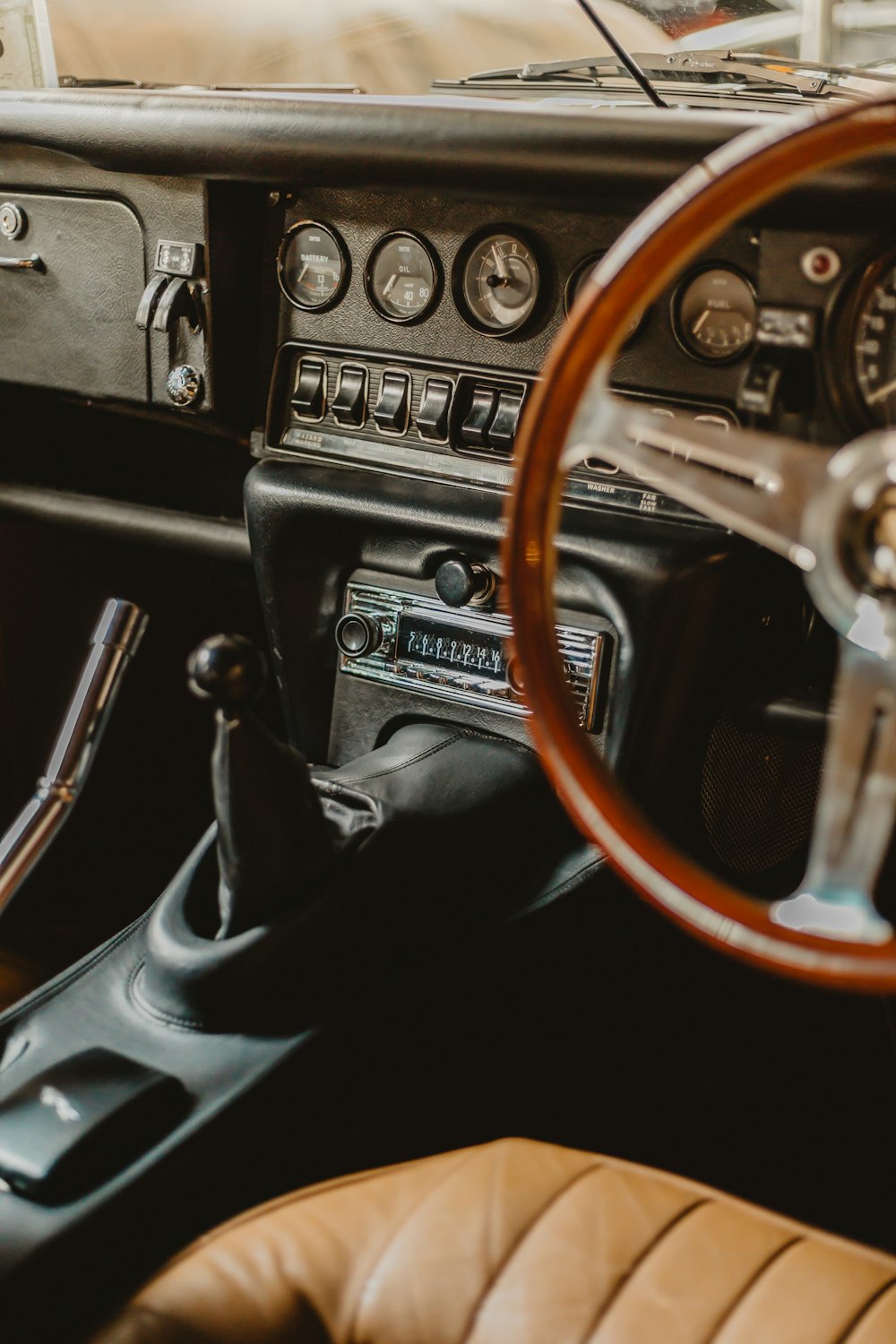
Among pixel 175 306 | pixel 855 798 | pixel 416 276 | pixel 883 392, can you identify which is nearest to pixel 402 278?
pixel 416 276

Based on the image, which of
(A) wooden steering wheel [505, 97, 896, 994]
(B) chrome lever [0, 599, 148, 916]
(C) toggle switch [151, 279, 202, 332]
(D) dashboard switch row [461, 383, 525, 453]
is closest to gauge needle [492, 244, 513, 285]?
(D) dashboard switch row [461, 383, 525, 453]

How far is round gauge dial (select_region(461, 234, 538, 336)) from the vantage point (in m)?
1.21

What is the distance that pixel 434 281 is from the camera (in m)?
1.26

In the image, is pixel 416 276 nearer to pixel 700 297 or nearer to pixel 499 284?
pixel 499 284

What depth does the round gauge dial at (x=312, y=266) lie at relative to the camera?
133 centimetres

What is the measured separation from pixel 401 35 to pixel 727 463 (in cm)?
136

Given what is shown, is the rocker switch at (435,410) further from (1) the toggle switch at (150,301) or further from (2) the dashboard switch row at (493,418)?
(1) the toggle switch at (150,301)

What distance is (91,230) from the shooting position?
4.81ft

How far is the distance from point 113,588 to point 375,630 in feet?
1.98

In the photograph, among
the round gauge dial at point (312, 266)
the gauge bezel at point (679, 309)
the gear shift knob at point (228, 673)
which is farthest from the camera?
the round gauge dial at point (312, 266)

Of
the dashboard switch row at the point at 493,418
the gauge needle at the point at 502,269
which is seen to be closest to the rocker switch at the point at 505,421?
the dashboard switch row at the point at 493,418

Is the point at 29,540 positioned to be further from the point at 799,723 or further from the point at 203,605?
the point at 799,723

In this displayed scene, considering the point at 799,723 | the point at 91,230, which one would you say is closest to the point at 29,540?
the point at 91,230

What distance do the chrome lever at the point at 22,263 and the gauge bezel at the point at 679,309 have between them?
784mm
